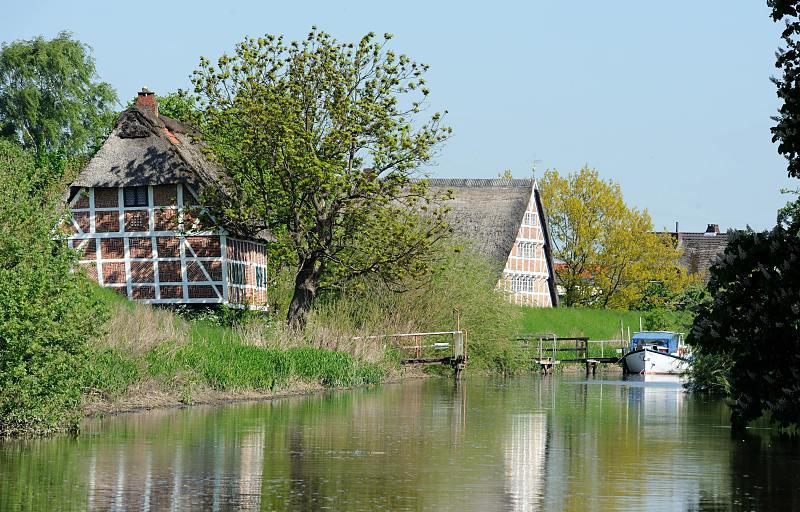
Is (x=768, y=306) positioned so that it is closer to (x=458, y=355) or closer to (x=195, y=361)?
(x=195, y=361)

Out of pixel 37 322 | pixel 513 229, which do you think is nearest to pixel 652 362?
pixel 513 229

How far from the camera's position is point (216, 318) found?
167ft

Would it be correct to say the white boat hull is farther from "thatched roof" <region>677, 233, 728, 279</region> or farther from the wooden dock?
"thatched roof" <region>677, 233, 728, 279</region>

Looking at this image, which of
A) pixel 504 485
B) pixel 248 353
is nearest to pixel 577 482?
pixel 504 485

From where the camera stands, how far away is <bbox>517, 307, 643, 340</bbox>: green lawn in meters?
75.9

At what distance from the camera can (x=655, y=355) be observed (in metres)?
66.8

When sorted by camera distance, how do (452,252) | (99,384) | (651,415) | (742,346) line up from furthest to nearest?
(452,252)
(651,415)
(99,384)
(742,346)

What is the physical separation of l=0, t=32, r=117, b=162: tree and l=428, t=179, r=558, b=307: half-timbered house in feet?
64.6

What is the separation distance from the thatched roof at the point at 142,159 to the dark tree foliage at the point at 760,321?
33247 millimetres

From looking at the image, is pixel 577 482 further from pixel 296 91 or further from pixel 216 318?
pixel 216 318

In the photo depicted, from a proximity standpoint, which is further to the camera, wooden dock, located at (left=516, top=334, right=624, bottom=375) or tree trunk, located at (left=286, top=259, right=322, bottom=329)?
wooden dock, located at (left=516, top=334, right=624, bottom=375)

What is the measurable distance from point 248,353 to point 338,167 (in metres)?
11.6

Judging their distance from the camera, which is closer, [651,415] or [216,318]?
[651,415]

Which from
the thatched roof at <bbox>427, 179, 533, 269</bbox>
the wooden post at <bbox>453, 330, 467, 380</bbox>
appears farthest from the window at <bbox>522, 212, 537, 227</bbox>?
the wooden post at <bbox>453, 330, 467, 380</bbox>
